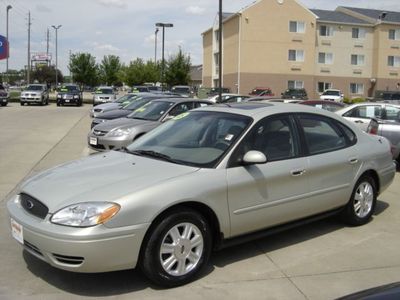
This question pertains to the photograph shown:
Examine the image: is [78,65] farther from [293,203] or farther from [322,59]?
[293,203]

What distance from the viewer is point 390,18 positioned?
59.8 metres

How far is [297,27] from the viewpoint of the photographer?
179 ft

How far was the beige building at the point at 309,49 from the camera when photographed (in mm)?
53406

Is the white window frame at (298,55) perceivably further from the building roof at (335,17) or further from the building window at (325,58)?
the building roof at (335,17)

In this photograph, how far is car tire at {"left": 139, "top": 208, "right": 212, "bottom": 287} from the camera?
4164 millimetres

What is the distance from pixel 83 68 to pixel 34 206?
72.2m

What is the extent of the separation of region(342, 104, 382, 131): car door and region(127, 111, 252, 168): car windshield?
610 cm

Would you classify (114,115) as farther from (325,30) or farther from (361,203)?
(325,30)

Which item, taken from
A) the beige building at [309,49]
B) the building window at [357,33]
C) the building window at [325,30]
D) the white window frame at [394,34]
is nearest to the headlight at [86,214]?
the beige building at [309,49]

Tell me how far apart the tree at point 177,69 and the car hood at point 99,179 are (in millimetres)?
55652

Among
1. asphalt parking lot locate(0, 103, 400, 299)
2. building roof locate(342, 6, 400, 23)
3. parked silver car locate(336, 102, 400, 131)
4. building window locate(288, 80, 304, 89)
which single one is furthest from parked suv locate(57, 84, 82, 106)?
building roof locate(342, 6, 400, 23)

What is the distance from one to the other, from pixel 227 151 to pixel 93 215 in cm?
146

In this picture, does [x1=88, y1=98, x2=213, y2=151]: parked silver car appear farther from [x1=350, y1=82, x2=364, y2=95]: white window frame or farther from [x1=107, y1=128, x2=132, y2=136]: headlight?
[x1=350, y1=82, x2=364, y2=95]: white window frame

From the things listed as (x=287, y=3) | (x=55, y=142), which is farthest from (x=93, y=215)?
(x=287, y=3)
